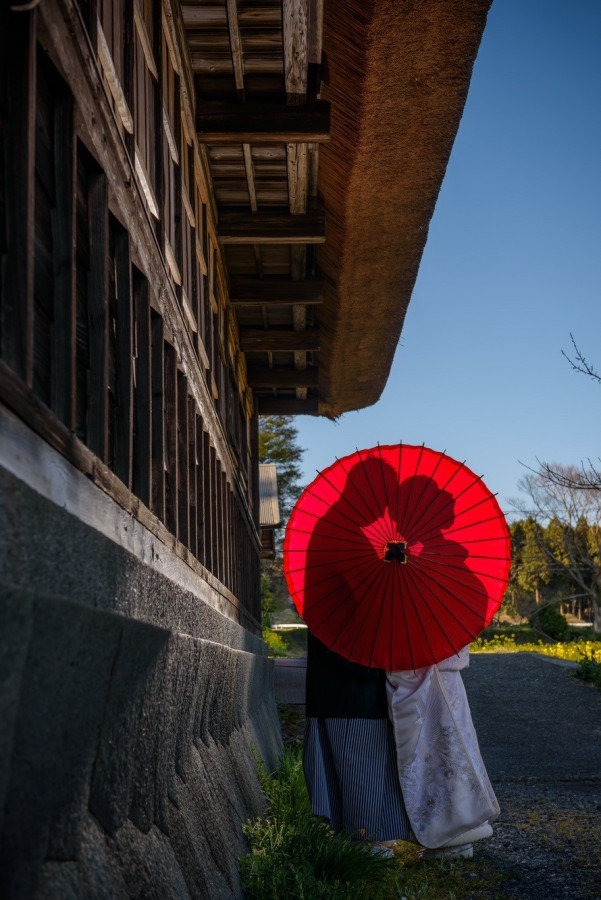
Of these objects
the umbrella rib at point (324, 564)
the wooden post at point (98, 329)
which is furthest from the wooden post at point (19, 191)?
the umbrella rib at point (324, 564)

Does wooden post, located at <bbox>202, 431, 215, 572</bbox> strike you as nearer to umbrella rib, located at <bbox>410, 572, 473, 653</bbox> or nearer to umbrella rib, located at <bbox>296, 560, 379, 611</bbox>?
umbrella rib, located at <bbox>296, 560, 379, 611</bbox>

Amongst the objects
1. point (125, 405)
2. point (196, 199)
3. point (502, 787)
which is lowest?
point (502, 787)

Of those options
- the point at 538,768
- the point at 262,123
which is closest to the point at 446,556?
the point at 262,123

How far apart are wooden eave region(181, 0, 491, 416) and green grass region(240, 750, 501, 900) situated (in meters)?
3.18

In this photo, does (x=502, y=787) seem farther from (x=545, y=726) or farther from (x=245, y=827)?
(x=245, y=827)

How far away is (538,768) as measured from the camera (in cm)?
843

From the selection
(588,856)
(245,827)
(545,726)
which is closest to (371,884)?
(245,827)

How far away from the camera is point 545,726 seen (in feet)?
35.0

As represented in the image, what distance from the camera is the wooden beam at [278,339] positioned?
912 cm

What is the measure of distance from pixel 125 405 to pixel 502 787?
215 inches

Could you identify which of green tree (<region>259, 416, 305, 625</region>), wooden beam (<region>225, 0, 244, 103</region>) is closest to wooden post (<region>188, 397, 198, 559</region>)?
wooden beam (<region>225, 0, 244, 103</region>)

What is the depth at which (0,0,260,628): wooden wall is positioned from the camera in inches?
73.3

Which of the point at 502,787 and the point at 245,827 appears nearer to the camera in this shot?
the point at 245,827

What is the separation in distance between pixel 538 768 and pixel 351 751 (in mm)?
4022
